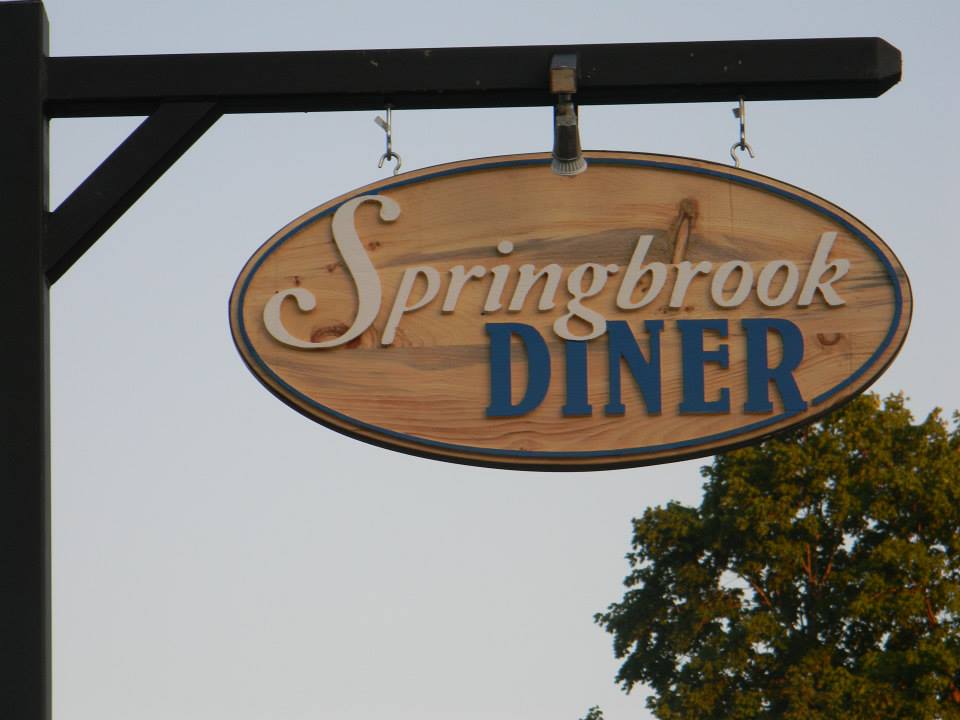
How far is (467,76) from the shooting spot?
14.3 ft

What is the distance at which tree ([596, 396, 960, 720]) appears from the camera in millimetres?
24984

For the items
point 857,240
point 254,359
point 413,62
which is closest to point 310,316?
point 254,359

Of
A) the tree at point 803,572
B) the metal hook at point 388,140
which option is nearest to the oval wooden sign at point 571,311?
the metal hook at point 388,140

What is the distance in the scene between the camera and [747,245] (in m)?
4.48

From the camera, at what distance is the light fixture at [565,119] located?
4289mm

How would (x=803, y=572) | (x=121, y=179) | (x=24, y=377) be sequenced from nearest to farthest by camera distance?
(x=24, y=377) → (x=121, y=179) → (x=803, y=572)

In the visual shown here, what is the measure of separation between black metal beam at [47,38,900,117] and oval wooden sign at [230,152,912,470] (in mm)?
239

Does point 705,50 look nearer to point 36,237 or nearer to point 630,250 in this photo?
point 630,250

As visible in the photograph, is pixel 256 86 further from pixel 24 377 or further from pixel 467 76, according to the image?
pixel 24 377

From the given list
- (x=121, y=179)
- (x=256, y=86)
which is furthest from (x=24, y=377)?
(x=256, y=86)

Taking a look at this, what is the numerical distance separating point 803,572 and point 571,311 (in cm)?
2280

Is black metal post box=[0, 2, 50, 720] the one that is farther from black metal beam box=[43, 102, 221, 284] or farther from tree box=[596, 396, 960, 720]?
tree box=[596, 396, 960, 720]

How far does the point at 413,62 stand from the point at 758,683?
22096 millimetres

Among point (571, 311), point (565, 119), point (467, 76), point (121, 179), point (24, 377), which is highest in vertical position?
point (467, 76)
